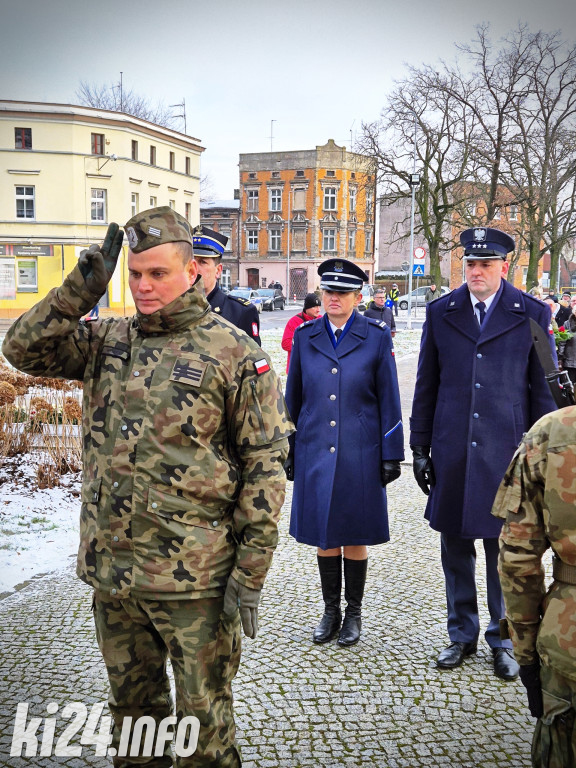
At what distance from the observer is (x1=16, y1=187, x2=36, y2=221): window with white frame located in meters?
36.9

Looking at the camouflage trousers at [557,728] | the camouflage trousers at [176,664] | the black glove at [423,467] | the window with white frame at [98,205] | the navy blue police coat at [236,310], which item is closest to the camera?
the camouflage trousers at [557,728]

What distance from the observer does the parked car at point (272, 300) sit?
51.6 m

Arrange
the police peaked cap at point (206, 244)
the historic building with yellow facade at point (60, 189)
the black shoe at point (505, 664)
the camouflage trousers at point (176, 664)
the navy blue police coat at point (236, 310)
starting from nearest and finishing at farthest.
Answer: the camouflage trousers at point (176, 664)
the black shoe at point (505, 664)
the police peaked cap at point (206, 244)
the navy blue police coat at point (236, 310)
the historic building with yellow facade at point (60, 189)

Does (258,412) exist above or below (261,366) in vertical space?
below

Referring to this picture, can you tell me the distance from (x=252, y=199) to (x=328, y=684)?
72689 millimetres

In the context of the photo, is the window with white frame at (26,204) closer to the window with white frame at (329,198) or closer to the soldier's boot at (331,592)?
the soldier's boot at (331,592)

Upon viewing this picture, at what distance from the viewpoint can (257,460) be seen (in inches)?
109

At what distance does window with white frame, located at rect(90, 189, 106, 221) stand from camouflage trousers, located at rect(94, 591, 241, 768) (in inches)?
1487

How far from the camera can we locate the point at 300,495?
4.80 metres

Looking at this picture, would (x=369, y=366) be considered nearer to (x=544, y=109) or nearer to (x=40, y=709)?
(x=40, y=709)

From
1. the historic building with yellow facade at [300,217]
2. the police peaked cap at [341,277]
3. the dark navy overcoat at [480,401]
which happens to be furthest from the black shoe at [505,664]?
the historic building with yellow facade at [300,217]

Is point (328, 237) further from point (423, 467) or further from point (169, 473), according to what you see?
point (169, 473)

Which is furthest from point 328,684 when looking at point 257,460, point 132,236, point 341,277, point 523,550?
point 132,236

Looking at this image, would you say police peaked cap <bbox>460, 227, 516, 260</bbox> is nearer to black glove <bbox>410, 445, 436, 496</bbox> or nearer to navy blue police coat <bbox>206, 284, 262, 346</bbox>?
black glove <bbox>410, 445, 436, 496</bbox>
